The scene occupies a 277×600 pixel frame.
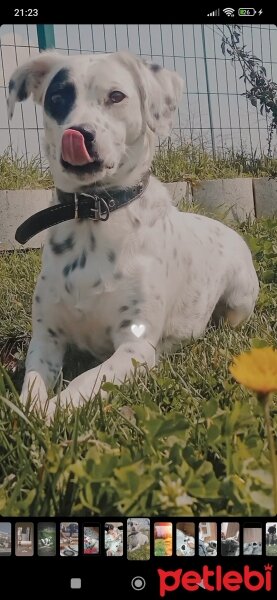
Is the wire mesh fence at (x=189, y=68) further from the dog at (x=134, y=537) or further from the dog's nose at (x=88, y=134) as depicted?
the dog at (x=134, y=537)

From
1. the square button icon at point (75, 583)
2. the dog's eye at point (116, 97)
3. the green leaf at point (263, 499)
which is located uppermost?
A: the dog's eye at point (116, 97)

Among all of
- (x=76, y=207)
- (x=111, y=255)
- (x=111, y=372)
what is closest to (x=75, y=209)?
(x=76, y=207)

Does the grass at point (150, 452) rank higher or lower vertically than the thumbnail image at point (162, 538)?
higher

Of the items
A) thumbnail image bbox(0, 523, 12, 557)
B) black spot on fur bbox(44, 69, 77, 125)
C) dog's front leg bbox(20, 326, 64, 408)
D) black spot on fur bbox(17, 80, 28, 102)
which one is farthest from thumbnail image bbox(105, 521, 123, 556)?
black spot on fur bbox(17, 80, 28, 102)

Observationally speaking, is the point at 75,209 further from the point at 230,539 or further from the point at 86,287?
the point at 230,539

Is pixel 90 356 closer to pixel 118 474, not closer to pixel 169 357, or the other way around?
pixel 169 357

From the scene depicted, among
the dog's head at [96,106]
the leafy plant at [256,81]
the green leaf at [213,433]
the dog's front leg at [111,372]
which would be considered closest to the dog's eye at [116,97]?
the dog's head at [96,106]

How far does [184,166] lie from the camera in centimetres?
175

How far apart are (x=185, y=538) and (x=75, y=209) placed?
2.43ft

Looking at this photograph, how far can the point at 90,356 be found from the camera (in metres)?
1.34

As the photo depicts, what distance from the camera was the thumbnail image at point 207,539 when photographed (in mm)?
685

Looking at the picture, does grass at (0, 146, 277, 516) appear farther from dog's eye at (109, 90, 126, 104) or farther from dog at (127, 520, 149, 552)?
dog's eye at (109, 90, 126, 104)

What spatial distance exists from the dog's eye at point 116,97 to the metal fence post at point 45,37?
Result: 0.16 meters
